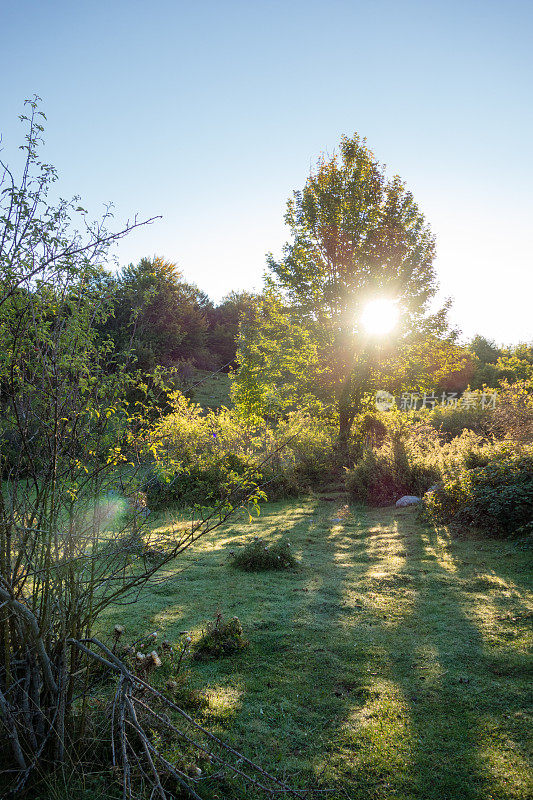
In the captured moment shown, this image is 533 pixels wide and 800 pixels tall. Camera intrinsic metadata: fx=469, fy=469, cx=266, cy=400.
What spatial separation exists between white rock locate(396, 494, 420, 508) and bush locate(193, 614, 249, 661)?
19.1ft

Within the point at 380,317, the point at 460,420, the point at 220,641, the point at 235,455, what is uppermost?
the point at 380,317

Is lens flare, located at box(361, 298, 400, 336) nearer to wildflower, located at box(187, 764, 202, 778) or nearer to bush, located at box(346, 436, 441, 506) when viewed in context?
bush, located at box(346, 436, 441, 506)

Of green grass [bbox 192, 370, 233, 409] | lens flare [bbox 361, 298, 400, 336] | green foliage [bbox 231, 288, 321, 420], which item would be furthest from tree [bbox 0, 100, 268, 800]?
green grass [bbox 192, 370, 233, 409]

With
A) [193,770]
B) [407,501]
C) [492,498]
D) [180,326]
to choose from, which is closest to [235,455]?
[407,501]

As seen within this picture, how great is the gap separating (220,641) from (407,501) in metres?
6.08

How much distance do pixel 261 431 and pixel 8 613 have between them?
11.6 meters

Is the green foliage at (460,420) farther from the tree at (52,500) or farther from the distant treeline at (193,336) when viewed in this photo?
the tree at (52,500)

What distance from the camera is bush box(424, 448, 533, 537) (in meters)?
6.37

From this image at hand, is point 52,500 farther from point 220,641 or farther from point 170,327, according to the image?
point 170,327

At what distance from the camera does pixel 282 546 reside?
254 inches

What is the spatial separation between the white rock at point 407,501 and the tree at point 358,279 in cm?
438

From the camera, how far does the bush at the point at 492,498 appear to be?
637 centimetres

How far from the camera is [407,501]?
360 inches

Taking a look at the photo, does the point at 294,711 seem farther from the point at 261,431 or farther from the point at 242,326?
the point at 242,326
